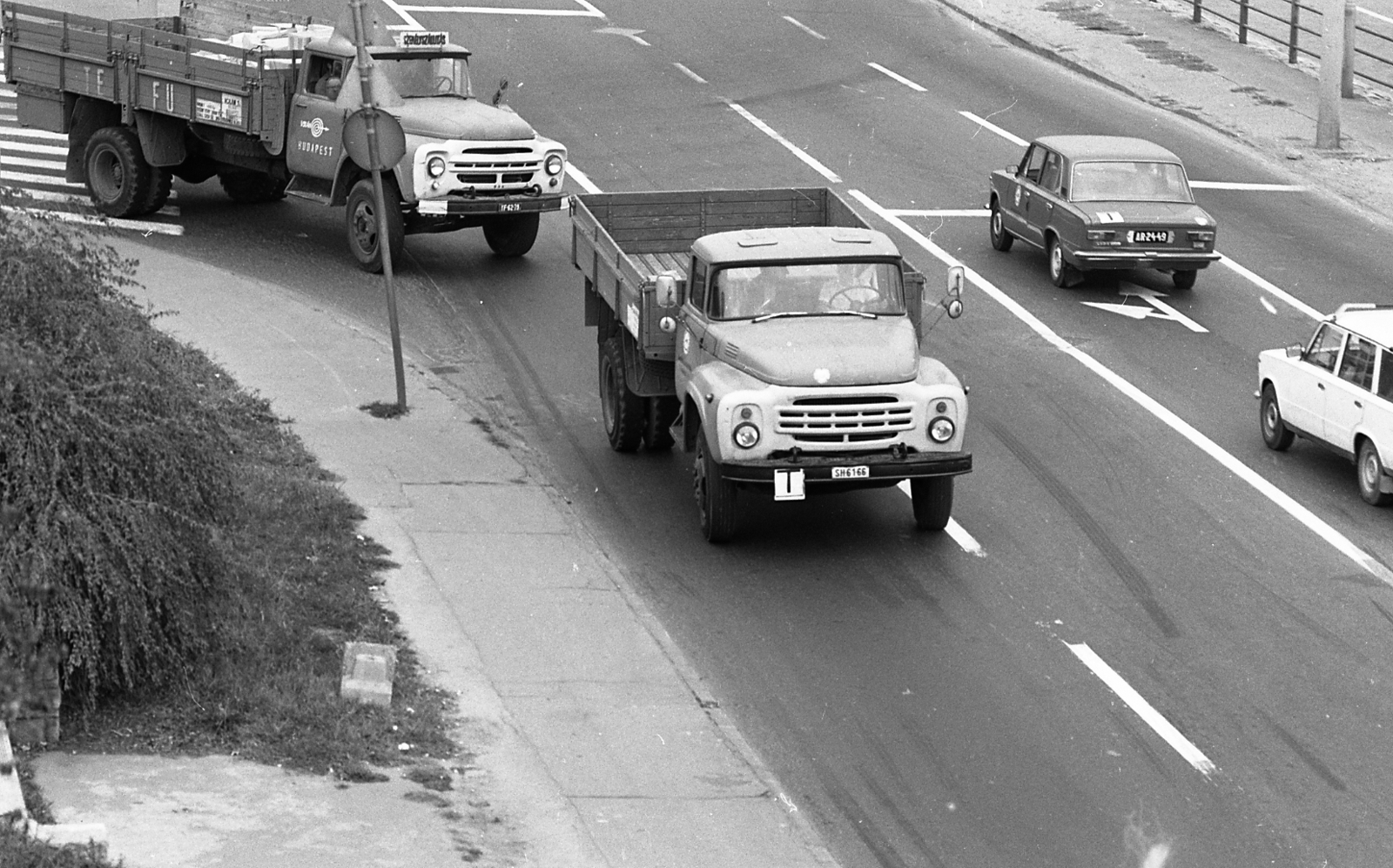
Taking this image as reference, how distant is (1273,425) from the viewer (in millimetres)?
18344

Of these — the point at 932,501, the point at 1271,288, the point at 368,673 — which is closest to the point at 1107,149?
the point at 1271,288

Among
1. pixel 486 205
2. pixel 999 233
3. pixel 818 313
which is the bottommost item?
pixel 999 233

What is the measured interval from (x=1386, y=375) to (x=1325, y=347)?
3.46 feet

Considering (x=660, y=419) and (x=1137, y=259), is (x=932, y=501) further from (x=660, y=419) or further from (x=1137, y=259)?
(x=1137, y=259)

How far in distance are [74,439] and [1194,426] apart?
1108cm

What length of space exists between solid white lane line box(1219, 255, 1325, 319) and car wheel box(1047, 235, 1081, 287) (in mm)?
1630

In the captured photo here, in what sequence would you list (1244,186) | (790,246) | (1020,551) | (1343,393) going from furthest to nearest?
1. (1244,186)
2. (1343,393)
3. (790,246)
4. (1020,551)

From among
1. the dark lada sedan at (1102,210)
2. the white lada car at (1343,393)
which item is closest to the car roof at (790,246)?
the white lada car at (1343,393)

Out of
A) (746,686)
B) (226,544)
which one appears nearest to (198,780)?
(226,544)

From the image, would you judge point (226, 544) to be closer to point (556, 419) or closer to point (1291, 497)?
point (556, 419)

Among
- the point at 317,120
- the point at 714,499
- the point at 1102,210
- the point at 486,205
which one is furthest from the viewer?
the point at 317,120

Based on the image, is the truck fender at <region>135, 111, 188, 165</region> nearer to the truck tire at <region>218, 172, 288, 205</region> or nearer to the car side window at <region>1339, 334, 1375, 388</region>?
the truck tire at <region>218, 172, 288, 205</region>

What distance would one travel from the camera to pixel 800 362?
15.1 metres

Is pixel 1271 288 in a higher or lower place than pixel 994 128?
lower
